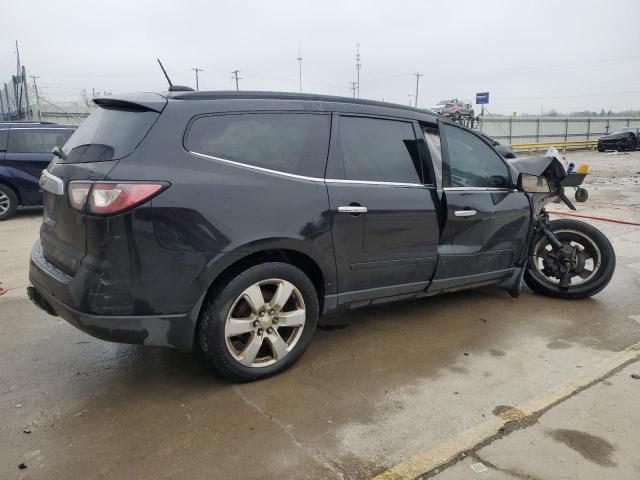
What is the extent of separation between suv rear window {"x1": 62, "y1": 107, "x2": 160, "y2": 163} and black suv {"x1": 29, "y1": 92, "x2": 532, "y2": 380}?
0.5 inches

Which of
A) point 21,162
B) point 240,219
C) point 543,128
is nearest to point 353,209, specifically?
point 240,219

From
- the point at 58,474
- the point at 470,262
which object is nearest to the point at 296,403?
the point at 58,474

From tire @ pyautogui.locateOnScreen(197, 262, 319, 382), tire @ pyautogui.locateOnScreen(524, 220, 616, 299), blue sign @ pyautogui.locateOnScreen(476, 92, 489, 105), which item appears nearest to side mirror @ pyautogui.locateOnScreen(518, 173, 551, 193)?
tire @ pyautogui.locateOnScreen(524, 220, 616, 299)

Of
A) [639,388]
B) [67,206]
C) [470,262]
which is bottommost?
[639,388]

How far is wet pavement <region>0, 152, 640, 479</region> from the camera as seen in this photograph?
2500 mm

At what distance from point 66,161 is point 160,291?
102cm

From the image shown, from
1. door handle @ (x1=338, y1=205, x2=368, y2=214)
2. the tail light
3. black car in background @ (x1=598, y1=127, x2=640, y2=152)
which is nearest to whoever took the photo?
the tail light

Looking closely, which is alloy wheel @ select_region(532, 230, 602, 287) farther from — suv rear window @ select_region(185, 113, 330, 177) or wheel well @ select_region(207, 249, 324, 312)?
suv rear window @ select_region(185, 113, 330, 177)

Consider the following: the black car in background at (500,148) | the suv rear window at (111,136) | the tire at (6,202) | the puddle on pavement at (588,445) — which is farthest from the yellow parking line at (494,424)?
the tire at (6,202)

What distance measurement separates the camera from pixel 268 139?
316 cm

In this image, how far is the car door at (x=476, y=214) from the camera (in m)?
3.98

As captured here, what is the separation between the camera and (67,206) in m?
2.80

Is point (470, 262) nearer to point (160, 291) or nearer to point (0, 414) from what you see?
point (160, 291)

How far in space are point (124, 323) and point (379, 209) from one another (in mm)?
1741
